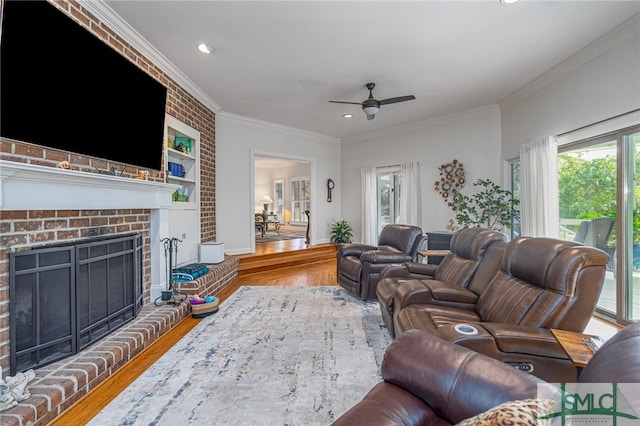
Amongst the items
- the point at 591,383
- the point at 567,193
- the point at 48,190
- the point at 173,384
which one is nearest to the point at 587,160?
the point at 567,193

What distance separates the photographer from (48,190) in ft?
6.12

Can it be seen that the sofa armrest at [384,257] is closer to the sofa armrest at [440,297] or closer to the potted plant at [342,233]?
the sofa armrest at [440,297]

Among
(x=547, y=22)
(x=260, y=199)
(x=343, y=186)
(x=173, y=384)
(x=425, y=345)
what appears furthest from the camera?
(x=260, y=199)

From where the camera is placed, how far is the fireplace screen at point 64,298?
1.86 metres

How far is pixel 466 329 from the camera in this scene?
5.20 feet

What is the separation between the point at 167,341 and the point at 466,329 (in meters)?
2.47

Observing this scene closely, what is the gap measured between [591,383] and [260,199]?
11.1m

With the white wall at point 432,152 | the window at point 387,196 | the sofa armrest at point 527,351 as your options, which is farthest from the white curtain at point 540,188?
the sofa armrest at point 527,351

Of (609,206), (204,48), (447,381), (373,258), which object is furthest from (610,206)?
(204,48)

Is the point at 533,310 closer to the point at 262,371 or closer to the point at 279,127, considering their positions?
the point at 262,371

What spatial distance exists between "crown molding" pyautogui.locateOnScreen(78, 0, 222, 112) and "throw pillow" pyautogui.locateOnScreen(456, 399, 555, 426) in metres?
3.50

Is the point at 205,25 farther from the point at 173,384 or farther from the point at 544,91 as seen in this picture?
the point at 544,91

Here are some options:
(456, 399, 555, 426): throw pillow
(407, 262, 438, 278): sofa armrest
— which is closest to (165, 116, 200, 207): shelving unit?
(407, 262, 438, 278): sofa armrest

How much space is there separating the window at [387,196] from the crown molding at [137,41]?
Answer: 13.4ft
